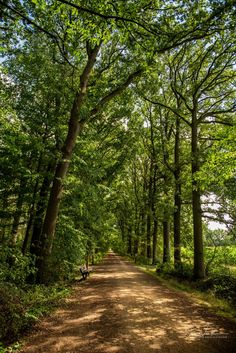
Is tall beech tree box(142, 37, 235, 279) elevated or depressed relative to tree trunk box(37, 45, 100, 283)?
elevated

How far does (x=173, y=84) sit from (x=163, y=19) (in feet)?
22.6

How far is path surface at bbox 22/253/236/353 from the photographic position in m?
5.05

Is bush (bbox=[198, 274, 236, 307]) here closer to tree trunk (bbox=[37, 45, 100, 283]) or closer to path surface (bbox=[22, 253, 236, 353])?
path surface (bbox=[22, 253, 236, 353])

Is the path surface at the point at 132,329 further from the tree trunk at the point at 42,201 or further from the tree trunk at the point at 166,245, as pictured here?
the tree trunk at the point at 166,245

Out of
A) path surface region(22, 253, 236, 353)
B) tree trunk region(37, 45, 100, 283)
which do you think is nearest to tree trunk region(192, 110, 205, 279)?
path surface region(22, 253, 236, 353)

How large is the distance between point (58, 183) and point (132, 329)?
6362mm

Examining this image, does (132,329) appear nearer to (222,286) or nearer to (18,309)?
(18,309)

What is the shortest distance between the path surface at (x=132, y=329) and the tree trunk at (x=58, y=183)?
7.02 ft

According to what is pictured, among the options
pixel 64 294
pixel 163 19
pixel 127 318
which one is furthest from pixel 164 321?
pixel 163 19

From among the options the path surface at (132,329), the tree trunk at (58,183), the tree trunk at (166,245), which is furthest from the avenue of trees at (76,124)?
the path surface at (132,329)

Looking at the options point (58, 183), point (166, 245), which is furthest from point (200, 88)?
point (166, 245)

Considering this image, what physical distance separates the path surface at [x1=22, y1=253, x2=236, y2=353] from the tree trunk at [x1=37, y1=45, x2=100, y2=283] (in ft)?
7.02

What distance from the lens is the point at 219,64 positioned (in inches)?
523

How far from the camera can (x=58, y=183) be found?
420 inches
